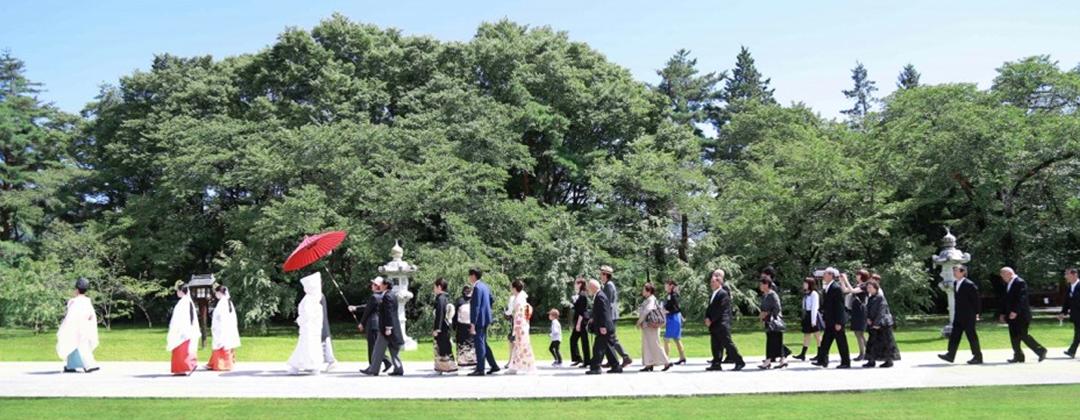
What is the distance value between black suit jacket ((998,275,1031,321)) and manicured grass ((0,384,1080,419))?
3383mm

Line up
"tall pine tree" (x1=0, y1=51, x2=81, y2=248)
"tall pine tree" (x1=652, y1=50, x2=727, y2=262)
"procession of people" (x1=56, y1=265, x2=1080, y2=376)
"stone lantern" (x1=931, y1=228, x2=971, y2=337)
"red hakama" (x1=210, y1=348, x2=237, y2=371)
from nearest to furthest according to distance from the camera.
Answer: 1. "procession of people" (x1=56, y1=265, x2=1080, y2=376)
2. "red hakama" (x1=210, y1=348, x2=237, y2=371)
3. "stone lantern" (x1=931, y1=228, x2=971, y2=337)
4. "tall pine tree" (x1=0, y1=51, x2=81, y2=248)
5. "tall pine tree" (x1=652, y1=50, x2=727, y2=262)

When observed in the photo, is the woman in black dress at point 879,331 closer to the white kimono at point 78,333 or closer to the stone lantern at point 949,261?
the stone lantern at point 949,261

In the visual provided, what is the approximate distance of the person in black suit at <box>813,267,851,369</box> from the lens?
45.9 ft

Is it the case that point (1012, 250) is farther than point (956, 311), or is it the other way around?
point (1012, 250)

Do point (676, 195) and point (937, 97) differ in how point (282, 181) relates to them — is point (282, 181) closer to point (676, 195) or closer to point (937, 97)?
point (676, 195)

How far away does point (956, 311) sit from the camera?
553 inches

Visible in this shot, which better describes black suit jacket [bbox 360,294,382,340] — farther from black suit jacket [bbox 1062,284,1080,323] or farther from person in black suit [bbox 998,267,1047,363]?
black suit jacket [bbox 1062,284,1080,323]

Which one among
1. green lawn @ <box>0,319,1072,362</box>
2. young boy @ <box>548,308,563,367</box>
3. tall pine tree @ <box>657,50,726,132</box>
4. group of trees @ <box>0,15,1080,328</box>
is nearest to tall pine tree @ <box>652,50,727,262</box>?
tall pine tree @ <box>657,50,726,132</box>

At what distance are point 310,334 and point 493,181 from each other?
19.2 m

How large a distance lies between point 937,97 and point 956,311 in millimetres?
25020

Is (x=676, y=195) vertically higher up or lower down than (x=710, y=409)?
higher up

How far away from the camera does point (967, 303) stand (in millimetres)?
13914

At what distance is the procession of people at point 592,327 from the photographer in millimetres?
13703

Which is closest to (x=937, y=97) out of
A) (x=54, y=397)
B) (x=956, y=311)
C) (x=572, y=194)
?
(x=572, y=194)
